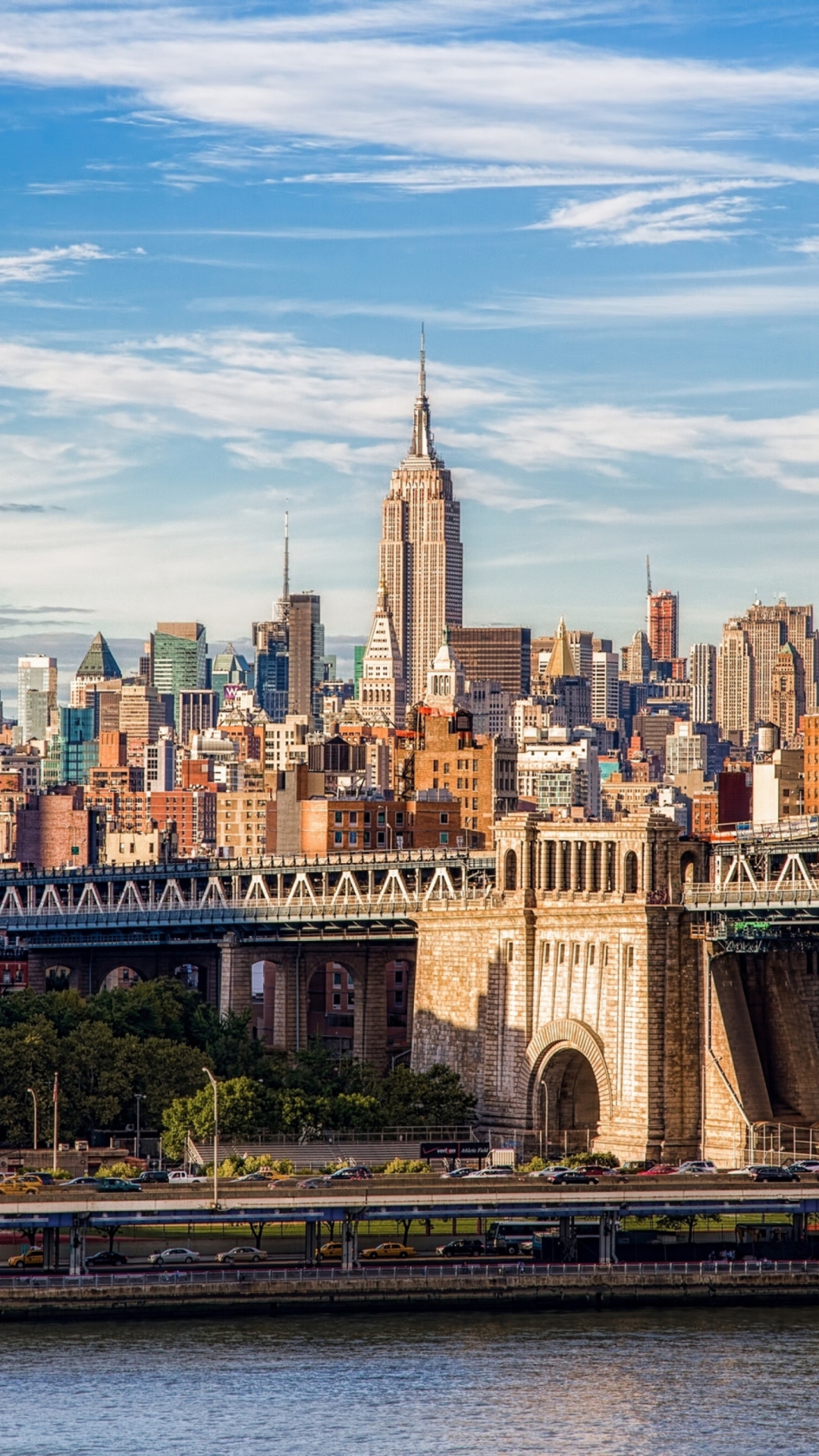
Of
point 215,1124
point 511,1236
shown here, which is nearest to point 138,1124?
point 215,1124

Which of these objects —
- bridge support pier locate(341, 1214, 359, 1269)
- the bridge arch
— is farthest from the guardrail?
the bridge arch

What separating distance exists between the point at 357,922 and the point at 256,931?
11.1 metres

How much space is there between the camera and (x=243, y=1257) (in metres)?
109

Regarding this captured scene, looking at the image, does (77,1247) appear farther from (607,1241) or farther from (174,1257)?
(607,1241)

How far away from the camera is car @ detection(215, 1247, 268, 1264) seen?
108 metres

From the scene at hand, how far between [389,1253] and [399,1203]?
3.00 metres

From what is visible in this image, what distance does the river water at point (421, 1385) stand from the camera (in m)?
87.2

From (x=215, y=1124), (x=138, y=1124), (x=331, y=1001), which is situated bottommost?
(x=215, y=1124)

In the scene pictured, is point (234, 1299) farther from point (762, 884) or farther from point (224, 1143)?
point (762, 884)

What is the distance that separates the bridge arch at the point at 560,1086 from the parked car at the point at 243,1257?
30.3 m

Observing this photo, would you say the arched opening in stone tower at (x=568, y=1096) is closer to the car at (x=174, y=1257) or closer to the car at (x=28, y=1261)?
the car at (x=174, y=1257)

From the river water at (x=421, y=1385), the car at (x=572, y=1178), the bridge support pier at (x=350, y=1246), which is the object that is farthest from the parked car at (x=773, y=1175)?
the bridge support pier at (x=350, y=1246)

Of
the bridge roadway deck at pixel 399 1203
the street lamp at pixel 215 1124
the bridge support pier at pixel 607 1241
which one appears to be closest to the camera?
the bridge roadway deck at pixel 399 1203

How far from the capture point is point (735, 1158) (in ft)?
420
